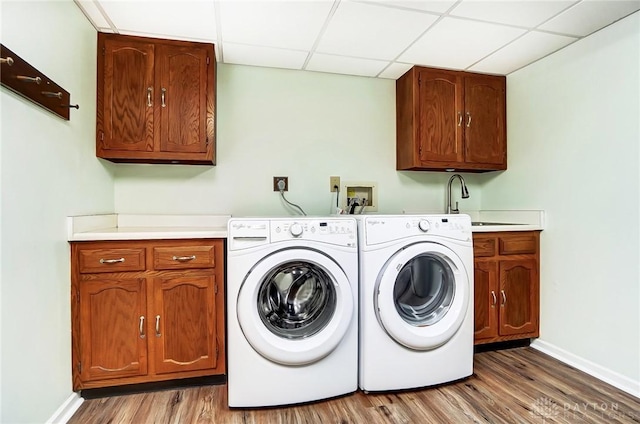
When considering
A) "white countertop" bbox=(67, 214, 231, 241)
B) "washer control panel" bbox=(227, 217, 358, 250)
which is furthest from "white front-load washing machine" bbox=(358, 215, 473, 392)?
"white countertop" bbox=(67, 214, 231, 241)

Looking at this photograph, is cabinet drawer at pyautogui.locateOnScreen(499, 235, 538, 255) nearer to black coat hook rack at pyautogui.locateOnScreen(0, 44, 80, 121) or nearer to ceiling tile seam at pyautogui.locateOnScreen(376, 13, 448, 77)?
ceiling tile seam at pyautogui.locateOnScreen(376, 13, 448, 77)

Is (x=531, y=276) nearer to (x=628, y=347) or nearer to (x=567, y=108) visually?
(x=628, y=347)

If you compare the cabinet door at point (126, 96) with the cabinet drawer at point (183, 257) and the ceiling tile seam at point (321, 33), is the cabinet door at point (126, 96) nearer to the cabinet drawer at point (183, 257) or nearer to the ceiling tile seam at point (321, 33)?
the cabinet drawer at point (183, 257)

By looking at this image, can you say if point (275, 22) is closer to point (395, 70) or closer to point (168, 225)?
point (395, 70)

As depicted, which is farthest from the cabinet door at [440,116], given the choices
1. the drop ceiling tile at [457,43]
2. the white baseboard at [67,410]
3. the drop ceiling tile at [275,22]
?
the white baseboard at [67,410]

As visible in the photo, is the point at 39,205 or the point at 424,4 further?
the point at 424,4

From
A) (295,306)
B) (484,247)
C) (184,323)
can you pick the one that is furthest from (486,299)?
(184,323)

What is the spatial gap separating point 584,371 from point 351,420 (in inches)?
60.4

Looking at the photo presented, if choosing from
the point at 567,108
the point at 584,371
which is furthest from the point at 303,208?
the point at 584,371

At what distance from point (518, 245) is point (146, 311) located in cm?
239

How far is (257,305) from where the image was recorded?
1617 millimetres

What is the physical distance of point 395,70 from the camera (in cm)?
254

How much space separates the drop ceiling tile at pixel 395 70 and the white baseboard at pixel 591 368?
7.26ft

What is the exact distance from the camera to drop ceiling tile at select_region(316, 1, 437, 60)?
177 cm
